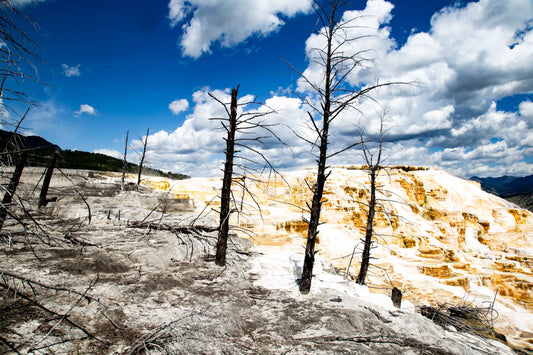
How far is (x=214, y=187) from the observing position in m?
28.5

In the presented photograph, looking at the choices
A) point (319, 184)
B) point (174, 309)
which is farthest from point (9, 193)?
point (319, 184)

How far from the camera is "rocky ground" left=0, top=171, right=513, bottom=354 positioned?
144 inches

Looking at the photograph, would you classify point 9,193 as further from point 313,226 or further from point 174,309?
point 313,226

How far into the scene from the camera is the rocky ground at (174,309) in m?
→ 3.67

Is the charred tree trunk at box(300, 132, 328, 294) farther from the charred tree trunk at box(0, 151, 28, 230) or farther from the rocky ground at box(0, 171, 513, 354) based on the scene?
the charred tree trunk at box(0, 151, 28, 230)

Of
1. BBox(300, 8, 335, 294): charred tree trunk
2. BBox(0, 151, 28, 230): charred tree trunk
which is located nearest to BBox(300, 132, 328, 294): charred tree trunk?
BBox(300, 8, 335, 294): charred tree trunk

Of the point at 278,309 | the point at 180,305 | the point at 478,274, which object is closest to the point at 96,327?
the point at 180,305

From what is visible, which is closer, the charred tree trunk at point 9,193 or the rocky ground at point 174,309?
the charred tree trunk at point 9,193

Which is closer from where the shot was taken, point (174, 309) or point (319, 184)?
point (174, 309)

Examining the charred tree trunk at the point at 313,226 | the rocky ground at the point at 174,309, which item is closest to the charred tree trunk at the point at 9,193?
the rocky ground at the point at 174,309

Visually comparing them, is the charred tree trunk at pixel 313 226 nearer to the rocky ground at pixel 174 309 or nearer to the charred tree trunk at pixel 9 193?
the rocky ground at pixel 174 309

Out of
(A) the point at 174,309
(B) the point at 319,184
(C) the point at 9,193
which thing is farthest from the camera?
(B) the point at 319,184

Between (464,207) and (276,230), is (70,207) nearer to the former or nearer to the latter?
(276,230)

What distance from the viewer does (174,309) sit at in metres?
5.00
